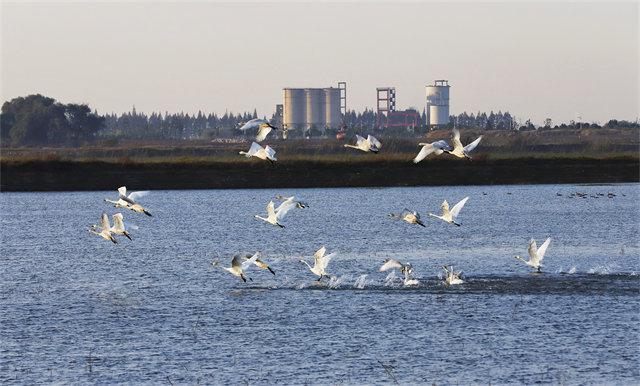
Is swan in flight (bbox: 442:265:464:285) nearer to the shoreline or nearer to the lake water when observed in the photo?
the lake water

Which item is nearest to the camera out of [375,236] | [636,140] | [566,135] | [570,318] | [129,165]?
[570,318]

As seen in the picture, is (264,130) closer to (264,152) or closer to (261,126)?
(261,126)

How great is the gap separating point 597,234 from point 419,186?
4393cm

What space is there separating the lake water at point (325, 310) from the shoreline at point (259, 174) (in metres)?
34.7

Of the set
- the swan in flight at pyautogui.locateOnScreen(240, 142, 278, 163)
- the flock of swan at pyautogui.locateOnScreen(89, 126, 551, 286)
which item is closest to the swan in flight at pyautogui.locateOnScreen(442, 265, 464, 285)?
the flock of swan at pyautogui.locateOnScreen(89, 126, 551, 286)

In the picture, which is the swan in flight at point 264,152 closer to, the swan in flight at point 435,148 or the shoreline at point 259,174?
the swan in flight at point 435,148

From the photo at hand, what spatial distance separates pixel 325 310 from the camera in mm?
33438

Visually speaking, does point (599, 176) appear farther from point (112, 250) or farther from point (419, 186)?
point (112, 250)

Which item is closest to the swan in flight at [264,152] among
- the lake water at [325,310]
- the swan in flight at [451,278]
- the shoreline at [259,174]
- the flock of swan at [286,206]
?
the flock of swan at [286,206]

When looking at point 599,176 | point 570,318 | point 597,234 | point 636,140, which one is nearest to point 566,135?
point 636,140

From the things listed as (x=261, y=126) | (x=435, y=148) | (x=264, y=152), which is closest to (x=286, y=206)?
(x=264, y=152)

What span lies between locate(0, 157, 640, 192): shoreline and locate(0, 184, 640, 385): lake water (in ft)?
114

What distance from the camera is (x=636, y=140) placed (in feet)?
544

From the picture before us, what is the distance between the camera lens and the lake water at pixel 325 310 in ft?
85.9
